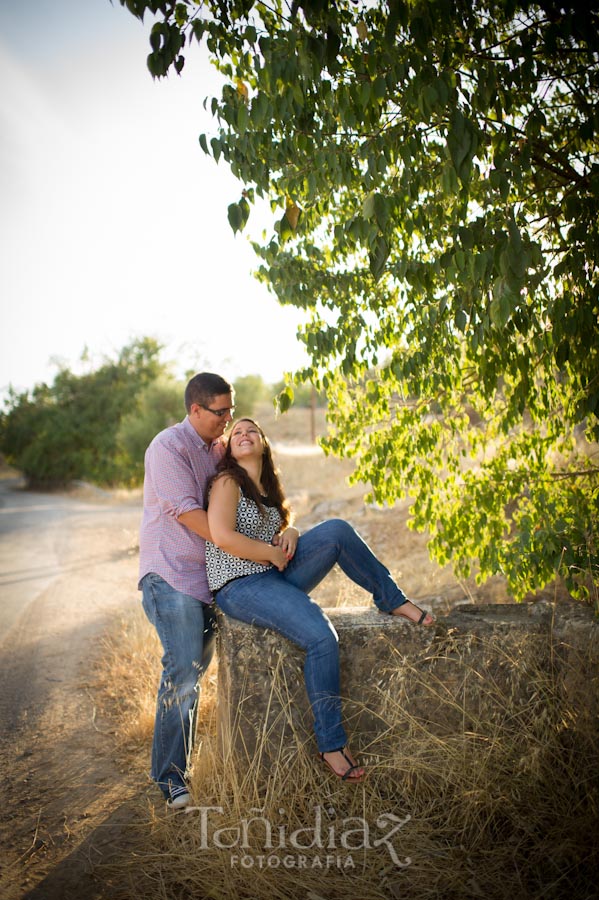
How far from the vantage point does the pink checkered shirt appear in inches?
139

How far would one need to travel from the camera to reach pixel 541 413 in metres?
4.11

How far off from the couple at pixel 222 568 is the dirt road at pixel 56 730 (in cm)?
52

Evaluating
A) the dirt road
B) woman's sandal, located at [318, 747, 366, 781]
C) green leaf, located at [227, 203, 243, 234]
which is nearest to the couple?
woman's sandal, located at [318, 747, 366, 781]

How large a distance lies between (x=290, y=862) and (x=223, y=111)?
3539 mm

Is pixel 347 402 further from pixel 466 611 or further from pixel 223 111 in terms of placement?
pixel 223 111

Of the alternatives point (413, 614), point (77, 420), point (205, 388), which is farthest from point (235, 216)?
point (77, 420)

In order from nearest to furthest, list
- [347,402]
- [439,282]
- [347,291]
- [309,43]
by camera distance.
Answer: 1. [309,43]
2. [439,282]
3. [347,291]
4. [347,402]

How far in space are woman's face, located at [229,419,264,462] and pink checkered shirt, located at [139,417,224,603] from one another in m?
0.29

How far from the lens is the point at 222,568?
3.57 metres

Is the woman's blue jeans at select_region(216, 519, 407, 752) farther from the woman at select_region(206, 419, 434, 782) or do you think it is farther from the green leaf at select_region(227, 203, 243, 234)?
the green leaf at select_region(227, 203, 243, 234)

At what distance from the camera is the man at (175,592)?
11.4ft

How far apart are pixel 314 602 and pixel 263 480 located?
0.90 meters

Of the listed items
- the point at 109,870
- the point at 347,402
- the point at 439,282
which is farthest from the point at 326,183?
the point at 109,870

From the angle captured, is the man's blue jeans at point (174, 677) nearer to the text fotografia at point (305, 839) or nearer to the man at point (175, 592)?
the man at point (175, 592)
